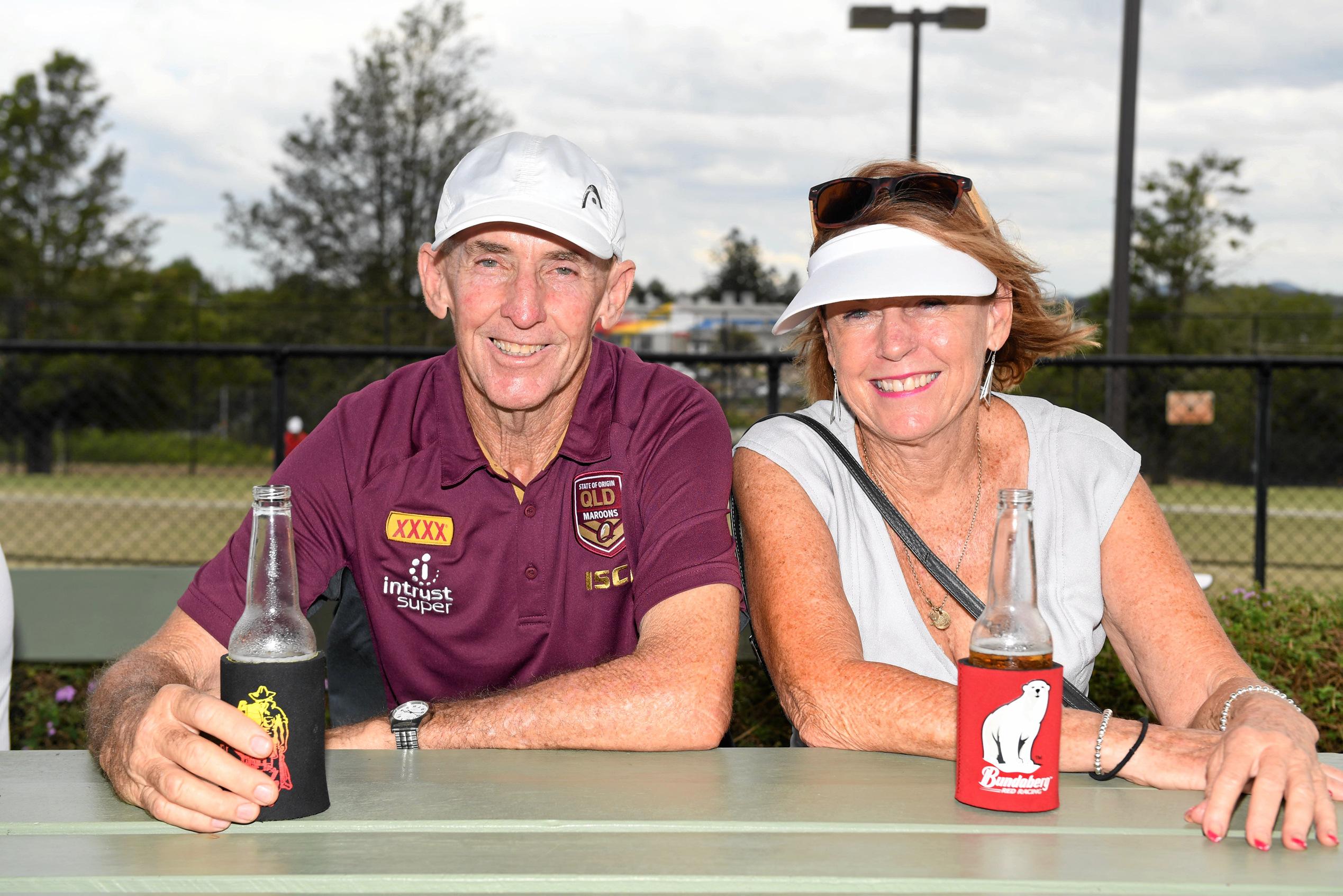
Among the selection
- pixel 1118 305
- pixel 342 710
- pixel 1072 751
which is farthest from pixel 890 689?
pixel 1118 305

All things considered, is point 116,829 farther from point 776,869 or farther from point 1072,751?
point 1072,751

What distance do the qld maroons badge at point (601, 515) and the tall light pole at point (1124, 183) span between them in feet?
22.8

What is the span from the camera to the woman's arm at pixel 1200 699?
142 cm

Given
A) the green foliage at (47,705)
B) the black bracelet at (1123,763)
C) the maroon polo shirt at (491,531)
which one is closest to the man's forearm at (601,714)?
the maroon polo shirt at (491,531)

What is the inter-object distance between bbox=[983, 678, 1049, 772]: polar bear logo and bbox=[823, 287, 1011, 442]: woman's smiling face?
933 mm

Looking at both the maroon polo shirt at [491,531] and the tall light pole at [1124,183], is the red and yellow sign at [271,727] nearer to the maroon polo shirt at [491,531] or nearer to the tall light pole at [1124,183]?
the maroon polo shirt at [491,531]

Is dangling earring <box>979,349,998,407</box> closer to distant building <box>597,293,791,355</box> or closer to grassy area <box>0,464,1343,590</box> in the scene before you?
grassy area <box>0,464,1343,590</box>

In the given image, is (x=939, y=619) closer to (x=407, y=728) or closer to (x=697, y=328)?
(x=407, y=728)

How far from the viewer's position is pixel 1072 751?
1613 millimetres

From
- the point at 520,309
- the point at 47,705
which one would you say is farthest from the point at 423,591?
the point at 47,705

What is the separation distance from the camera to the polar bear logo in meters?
1.34

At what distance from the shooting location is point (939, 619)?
2.29 metres

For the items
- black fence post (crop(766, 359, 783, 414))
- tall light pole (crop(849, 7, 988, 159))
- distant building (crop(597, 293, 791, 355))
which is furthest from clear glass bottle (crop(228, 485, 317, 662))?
distant building (crop(597, 293, 791, 355))

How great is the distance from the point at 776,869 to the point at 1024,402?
5.10ft
